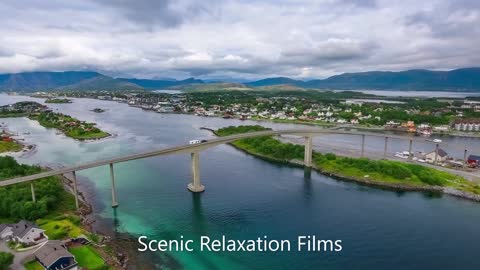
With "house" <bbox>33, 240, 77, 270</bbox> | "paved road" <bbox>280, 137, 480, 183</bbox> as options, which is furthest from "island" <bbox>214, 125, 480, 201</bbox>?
"house" <bbox>33, 240, 77, 270</bbox>

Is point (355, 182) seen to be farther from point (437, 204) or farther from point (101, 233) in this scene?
point (101, 233)

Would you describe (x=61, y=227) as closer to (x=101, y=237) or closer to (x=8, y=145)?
(x=101, y=237)

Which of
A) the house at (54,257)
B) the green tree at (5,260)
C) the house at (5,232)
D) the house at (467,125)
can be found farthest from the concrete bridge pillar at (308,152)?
the house at (467,125)

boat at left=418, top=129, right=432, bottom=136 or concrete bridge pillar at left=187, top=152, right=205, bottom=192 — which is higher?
concrete bridge pillar at left=187, top=152, right=205, bottom=192

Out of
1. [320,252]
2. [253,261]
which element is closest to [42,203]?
[253,261]

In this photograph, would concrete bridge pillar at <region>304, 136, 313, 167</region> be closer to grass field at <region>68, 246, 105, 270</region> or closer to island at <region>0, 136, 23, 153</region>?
grass field at <region>68, 246, 105, 270</region>
